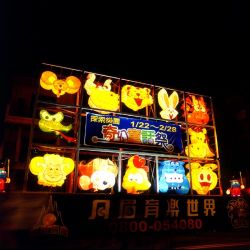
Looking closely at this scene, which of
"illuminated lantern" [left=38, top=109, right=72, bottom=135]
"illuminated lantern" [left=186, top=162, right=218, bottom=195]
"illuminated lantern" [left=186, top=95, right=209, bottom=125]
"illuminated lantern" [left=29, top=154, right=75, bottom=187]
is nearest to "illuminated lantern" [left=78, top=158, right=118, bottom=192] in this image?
"illuminated lantern" [left=29, top=154, right=75, bottom=187]

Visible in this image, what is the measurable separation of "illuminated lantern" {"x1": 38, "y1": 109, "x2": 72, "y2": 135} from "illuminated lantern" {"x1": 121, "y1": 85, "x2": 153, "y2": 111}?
2929mm

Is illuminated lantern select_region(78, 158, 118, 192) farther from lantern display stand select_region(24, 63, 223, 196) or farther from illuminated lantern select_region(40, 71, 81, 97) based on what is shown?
illuminated lantern select_region(40, 71, 81, 97)

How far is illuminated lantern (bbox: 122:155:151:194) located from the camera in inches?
398

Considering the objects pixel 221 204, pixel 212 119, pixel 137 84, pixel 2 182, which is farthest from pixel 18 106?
pixel 221 204

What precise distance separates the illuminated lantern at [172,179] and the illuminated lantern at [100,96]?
3.18m

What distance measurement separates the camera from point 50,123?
9.73 metres

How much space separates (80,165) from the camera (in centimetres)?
995

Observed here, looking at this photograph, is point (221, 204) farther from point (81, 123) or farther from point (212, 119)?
point (81, 123)

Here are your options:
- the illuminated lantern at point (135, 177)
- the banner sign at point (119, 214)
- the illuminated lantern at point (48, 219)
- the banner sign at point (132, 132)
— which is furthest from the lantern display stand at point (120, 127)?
the illuminated lantern at point (48, 219)

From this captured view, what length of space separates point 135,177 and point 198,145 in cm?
363

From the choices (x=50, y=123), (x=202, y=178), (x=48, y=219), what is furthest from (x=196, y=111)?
(x=48, y=219)

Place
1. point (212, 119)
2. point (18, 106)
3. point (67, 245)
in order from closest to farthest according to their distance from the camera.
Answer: point (67, 245)
point (212, 119)
point (18, 106)

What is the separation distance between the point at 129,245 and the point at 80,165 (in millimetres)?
3447

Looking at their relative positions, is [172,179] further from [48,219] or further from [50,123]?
[48,219]
